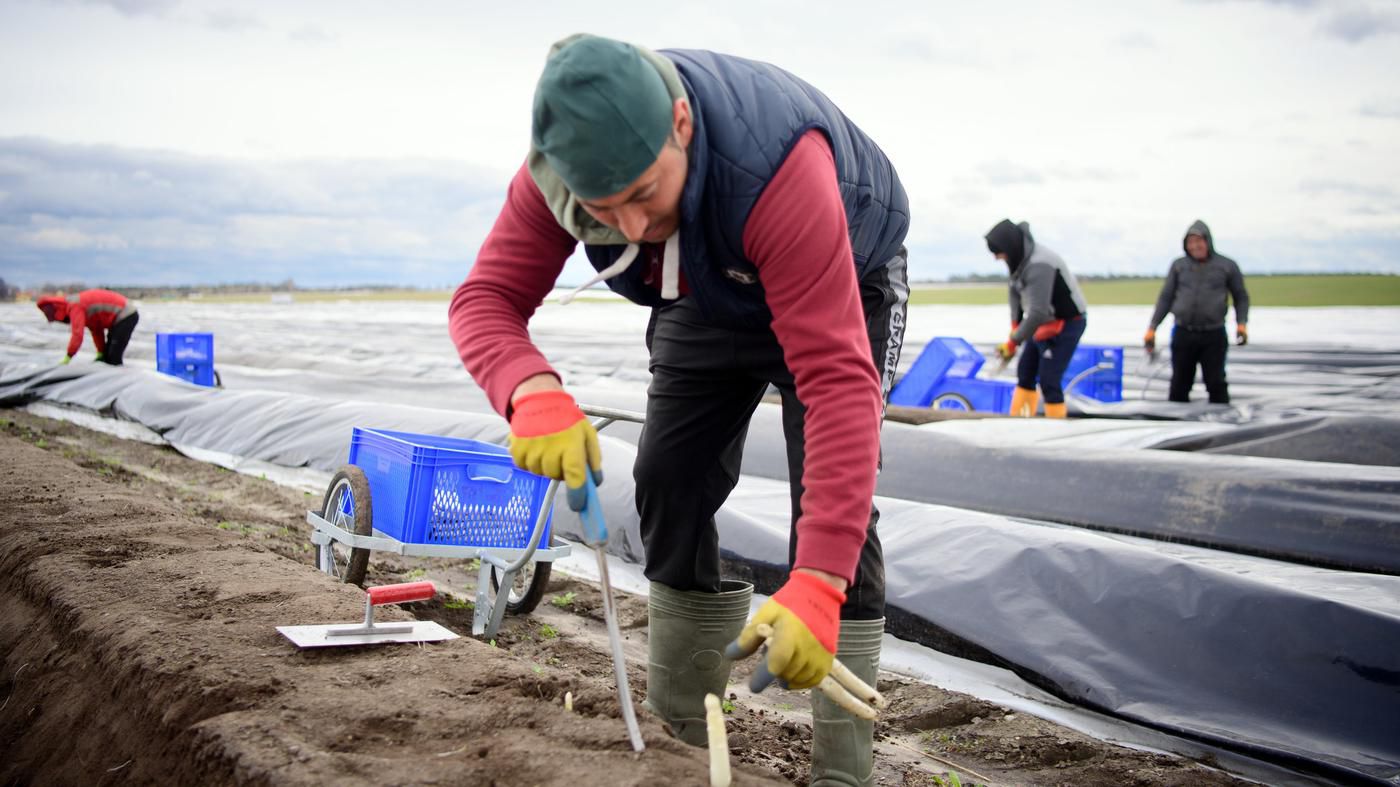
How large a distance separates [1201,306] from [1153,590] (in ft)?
17.3

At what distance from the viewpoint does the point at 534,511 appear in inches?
125

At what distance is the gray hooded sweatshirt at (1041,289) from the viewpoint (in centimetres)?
632

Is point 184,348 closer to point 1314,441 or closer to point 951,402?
point 951,402

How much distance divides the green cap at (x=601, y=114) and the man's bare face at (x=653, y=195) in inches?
0.8

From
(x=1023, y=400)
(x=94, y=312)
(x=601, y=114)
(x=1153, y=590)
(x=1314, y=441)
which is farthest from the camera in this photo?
(x=94, y=312)

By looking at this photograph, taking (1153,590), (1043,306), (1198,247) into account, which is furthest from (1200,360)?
(1153,590)

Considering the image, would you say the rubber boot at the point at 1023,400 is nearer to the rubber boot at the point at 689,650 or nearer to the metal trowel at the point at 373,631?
the rubber boot at the point at 689,650

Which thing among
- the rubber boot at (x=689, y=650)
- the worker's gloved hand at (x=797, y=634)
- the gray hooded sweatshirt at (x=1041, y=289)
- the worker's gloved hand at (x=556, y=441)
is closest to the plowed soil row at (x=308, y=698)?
the rubber boot at (x=689, y=650)

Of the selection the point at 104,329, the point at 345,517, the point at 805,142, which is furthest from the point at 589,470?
the point at 104,329

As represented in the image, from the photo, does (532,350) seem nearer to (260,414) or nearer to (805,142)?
(805,142)

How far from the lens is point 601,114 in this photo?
125cm

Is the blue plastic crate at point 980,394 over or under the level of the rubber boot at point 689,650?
over

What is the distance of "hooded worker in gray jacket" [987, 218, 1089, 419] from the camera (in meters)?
6.33

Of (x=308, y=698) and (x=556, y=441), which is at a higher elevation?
(x=556, y=441)
